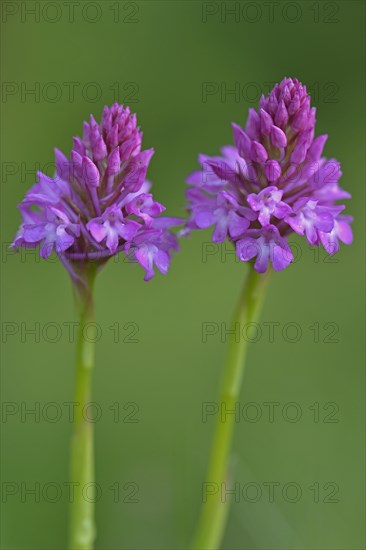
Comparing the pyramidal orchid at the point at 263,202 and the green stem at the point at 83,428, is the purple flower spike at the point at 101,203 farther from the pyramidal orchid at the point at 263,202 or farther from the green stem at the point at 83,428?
the pyramidal orchid at the point at 263,202

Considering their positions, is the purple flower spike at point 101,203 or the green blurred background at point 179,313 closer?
the purple flower spike at point 101,203

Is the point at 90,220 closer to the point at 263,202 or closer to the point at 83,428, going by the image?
the point at 263,202

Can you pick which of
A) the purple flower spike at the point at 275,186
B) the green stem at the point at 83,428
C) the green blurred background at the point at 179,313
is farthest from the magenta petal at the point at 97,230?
the green blurred background at the point at 179,313

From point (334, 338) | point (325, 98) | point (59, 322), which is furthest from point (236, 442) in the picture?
point (325, 98)

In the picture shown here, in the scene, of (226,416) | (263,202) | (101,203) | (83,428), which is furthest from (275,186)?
(83,428)

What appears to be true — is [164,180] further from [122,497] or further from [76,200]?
[76,200]

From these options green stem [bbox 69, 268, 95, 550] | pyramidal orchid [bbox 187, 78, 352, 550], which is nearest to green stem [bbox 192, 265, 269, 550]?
pyramidal orchid [bbox 187, 78, 352, 550]
